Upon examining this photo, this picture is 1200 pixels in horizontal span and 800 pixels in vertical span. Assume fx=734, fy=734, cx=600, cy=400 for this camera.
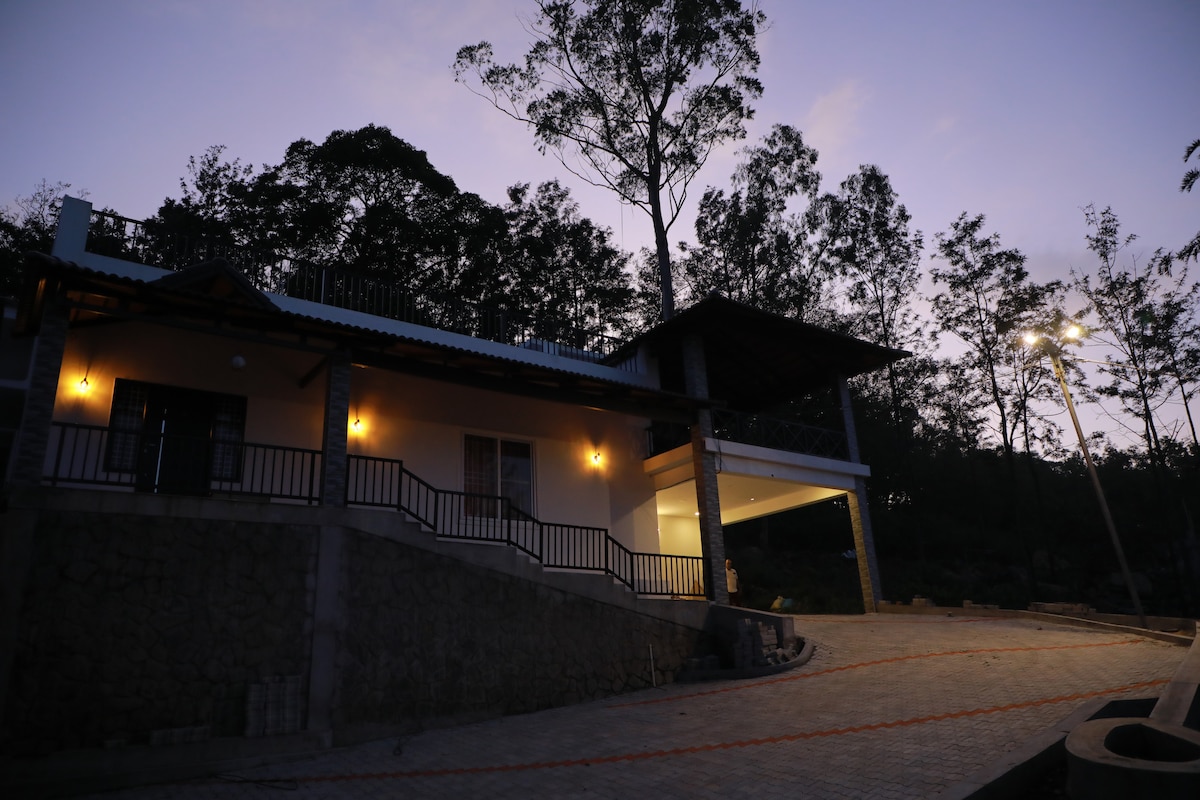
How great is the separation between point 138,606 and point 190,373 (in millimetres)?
4627

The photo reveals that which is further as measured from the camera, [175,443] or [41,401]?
[175,443]

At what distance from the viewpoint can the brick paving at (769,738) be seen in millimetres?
6109

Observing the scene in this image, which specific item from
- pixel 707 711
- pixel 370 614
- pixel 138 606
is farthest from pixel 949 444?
pixel 138 606

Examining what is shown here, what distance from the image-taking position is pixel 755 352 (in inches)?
680

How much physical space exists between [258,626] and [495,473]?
593cm

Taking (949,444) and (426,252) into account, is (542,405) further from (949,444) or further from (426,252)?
(949,444)

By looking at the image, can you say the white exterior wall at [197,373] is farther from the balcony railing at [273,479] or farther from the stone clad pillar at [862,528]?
the stone clad pillar at [862,528]

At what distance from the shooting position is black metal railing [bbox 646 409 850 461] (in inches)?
646

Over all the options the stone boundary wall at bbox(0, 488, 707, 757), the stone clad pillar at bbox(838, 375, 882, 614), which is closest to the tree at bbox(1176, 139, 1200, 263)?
the stone clad pillar at bbox(838, 375, 882, 614)

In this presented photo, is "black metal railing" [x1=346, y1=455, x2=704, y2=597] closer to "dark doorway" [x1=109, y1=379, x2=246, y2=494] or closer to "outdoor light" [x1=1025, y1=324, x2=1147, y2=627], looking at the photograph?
"dark doorway" [x1=109, y1=379, x2=246, y2=494]

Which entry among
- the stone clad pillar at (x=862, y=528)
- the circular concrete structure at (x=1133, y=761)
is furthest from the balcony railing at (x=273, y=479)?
the circular concrete structure at (x=1133, y=761)

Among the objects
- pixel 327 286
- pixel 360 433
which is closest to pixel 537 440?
pixel 360 433

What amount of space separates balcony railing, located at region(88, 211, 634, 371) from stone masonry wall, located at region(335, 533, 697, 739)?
261 inches

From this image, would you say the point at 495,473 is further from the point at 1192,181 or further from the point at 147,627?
the point at 1192,181
